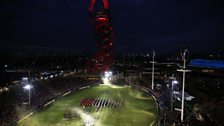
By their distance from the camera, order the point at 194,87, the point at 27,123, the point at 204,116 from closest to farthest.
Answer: the point at 204,116 → the point at 27,123 → the point at 194,87

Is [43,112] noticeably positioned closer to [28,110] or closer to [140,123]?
[28,110]

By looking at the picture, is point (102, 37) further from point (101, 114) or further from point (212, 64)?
point (101, 114)

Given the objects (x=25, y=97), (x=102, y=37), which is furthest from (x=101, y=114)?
(x=102, y=37)

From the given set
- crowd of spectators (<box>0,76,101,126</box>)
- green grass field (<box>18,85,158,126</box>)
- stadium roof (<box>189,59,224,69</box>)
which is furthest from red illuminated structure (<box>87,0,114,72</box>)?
green grass field (<box>18,85,158,126</box>)

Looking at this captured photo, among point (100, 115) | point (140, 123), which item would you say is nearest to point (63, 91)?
point (100, 115)

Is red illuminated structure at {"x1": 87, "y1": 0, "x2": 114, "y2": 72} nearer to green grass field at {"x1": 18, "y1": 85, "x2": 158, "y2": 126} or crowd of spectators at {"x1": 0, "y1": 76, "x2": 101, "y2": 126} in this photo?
crowd of spectators at {"x1": 0, "y1": 76, "x2": 101, "y2": 126}

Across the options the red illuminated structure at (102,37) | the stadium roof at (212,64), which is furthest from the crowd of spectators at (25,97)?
the stadium roof at (212,64)

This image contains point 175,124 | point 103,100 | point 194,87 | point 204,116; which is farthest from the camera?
point 194,87
